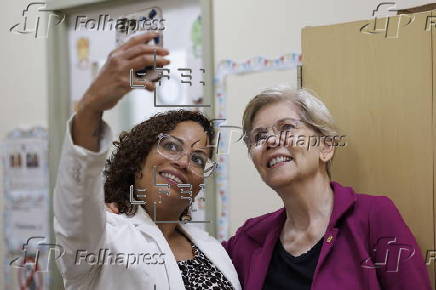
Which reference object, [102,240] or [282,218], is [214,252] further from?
[102,240]

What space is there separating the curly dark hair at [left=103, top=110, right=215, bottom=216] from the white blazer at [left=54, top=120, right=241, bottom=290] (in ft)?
0.26

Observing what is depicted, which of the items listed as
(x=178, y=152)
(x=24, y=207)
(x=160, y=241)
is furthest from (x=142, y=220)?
(x=24, y=207)

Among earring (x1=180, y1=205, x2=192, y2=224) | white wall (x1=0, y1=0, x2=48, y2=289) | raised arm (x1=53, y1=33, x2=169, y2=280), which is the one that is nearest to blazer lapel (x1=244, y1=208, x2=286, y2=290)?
earring (x1=180, y1=205, x2=192, y2=224)

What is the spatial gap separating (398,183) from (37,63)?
1416 mm

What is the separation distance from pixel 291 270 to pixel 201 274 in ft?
0.69

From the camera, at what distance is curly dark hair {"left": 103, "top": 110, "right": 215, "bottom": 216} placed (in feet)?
3.34

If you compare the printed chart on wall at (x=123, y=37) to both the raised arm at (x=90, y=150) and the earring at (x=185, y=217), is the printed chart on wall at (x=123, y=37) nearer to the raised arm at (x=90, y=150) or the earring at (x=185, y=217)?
the earring at (x=185, y=217)

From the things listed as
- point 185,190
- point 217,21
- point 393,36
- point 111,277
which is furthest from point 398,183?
point 217,21

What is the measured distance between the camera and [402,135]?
1.06 metres

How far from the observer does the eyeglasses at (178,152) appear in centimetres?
98

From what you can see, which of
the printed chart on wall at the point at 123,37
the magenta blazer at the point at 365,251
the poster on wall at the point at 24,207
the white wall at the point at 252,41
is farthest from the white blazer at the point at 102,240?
the poster on wall at the point at 24,207

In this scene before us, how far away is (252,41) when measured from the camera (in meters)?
1.58

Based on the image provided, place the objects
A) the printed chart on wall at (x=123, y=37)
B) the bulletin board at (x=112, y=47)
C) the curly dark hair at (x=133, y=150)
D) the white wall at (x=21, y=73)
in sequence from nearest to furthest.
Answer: the curly dark hair at (x=133, y=150) → the printed chart on wall at (x=123, y=37) → the bulletin board at (x=112, y=47) → the white wall at (x=21, y=73)

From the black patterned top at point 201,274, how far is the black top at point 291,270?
0.10 metres
